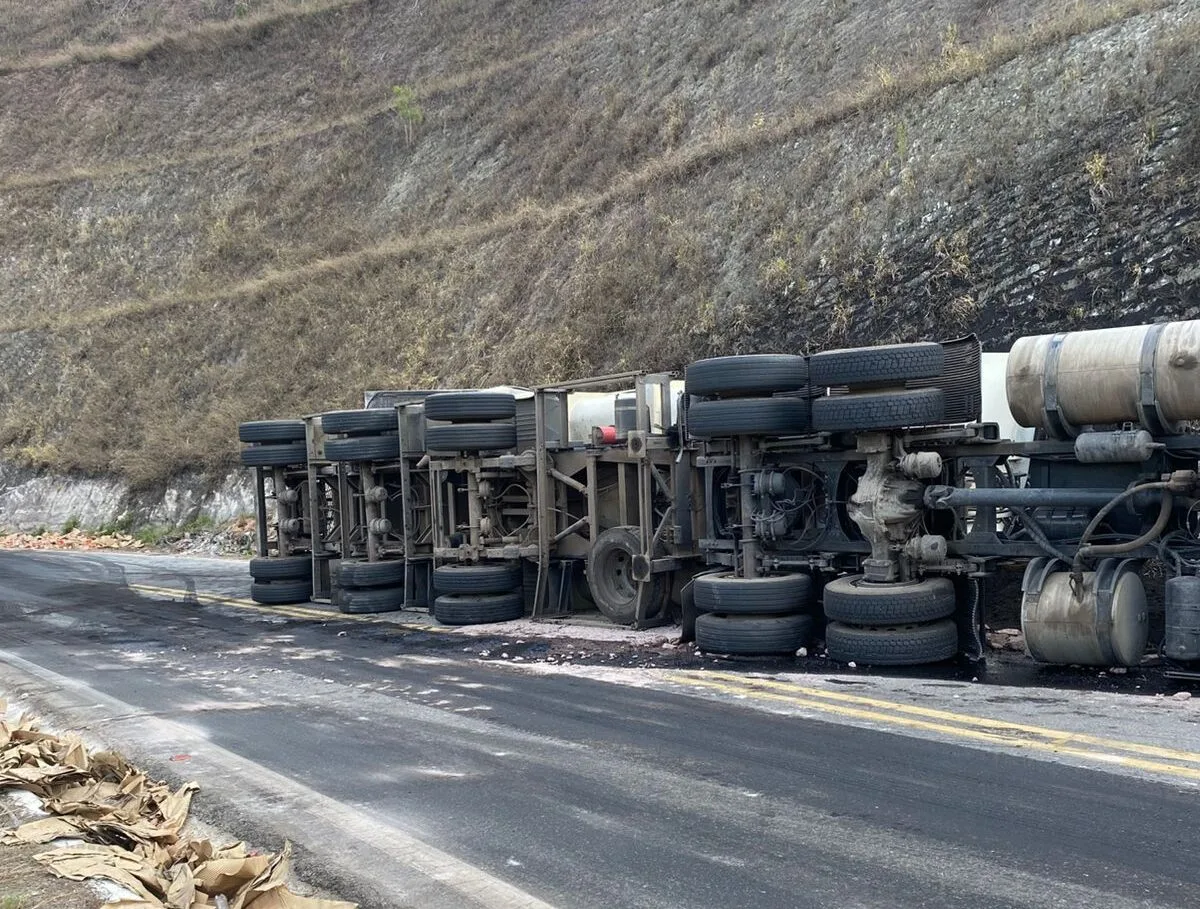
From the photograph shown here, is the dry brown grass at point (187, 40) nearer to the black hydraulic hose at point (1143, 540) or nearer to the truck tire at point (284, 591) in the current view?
the truck tire at point (284, 591)

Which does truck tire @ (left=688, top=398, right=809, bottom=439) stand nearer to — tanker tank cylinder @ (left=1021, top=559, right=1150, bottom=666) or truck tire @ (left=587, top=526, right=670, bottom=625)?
truck tire @ (left=587, top=526, right=670, bottom=625)

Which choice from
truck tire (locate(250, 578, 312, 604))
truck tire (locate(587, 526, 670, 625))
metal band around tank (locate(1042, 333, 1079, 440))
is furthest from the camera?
truck tire (locate(250, 578, 312, 604))

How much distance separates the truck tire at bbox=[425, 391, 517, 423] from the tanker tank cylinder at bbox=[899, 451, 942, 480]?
560 centimetres

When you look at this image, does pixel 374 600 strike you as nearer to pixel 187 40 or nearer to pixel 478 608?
pixel 478 608

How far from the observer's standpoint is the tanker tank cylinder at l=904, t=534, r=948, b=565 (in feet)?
31.1

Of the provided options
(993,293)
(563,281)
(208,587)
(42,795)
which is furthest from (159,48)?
(42,795)

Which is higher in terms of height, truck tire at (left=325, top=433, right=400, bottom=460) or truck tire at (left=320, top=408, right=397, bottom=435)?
truck tire at (left=320, top=408, right=397, bottom=435)

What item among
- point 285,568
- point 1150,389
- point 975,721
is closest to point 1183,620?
point 1150,389

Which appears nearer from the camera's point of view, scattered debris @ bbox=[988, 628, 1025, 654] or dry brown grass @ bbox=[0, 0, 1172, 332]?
scattered debris @ bbox=[988, 628, 1025, 654]

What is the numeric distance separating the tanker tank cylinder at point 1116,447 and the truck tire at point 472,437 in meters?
6.77

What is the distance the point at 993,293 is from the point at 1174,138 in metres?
3.53

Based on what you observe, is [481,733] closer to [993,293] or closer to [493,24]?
[993,293]

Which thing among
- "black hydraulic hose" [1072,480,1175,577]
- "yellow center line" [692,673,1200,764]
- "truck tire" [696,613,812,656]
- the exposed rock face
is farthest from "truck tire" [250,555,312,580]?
the exposed rock face

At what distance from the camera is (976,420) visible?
976cm
